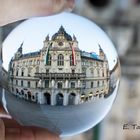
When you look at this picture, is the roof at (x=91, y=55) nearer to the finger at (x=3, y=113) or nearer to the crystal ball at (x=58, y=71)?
the crystal ball at (x=58, y=71)

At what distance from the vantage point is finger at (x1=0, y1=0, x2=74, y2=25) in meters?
0.86

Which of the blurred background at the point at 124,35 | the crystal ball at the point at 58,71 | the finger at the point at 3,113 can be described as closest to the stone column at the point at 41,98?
the crystal ball at the point at 58,71

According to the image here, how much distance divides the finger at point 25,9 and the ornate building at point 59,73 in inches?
1.5

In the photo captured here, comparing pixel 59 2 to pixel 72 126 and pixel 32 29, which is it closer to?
pixel 32 29

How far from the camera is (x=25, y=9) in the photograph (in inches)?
34.1

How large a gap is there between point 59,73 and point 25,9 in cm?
10

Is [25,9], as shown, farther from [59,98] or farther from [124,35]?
[124,35]

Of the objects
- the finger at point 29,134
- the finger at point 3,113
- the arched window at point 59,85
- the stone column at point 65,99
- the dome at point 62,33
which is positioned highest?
the dome at point 62,33

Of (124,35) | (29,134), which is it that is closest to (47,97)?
(29,134)

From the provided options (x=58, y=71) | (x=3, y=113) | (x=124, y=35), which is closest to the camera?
(x=58, y=71)

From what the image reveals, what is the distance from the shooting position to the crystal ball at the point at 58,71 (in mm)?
850

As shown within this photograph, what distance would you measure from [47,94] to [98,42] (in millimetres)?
102

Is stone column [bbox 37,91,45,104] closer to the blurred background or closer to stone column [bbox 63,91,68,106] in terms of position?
stone column [bbox 63,91,68,106]

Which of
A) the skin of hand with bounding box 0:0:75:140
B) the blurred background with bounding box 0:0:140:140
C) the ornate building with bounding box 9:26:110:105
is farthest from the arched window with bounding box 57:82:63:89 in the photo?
the blurred background with bounding box 0:0:140:140
